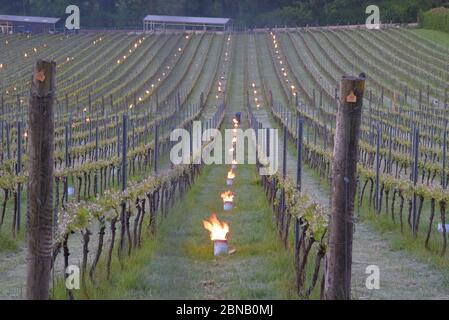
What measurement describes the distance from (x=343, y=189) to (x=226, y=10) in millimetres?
95144

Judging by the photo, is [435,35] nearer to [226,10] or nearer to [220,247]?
[226,10]

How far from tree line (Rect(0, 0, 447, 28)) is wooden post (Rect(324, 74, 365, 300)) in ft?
250

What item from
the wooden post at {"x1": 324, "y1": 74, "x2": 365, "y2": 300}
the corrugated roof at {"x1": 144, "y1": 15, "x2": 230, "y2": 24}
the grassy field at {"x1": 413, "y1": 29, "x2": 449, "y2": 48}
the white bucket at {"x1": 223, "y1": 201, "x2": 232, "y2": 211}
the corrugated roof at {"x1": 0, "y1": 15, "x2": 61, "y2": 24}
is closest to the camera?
the wooden post at {"x1": 324, "y1": 74, "x2": 365, "y2": 300}

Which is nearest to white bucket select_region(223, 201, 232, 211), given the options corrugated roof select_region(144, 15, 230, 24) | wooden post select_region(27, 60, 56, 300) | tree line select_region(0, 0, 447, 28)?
wooden post select_region(27, 60, 56, 300)

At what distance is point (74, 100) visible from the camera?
47.7 metres

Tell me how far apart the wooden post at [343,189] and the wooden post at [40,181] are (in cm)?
266

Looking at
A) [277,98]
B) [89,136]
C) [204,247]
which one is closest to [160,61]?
[277,98]

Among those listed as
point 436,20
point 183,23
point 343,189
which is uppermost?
point 183,23

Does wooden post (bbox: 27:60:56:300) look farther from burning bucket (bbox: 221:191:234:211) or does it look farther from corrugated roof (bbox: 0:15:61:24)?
corrugated roof (bbox: 0:15:61:24)

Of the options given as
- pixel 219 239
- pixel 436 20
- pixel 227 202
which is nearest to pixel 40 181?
pixel 219 239

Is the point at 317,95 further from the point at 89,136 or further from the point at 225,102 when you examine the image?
the point at 89,136

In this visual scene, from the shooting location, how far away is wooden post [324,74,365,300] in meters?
8.94

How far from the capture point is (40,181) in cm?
827

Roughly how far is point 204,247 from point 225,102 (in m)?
36.3
